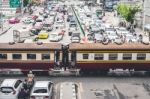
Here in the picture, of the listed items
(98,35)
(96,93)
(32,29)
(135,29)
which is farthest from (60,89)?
(135,29)

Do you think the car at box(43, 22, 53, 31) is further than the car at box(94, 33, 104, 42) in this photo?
Yes

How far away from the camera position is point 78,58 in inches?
1328

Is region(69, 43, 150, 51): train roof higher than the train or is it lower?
higher

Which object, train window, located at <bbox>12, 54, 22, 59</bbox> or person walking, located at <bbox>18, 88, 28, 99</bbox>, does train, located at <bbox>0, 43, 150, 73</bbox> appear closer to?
train window, located at <bbox>12, 54, 22, 59</bbox>

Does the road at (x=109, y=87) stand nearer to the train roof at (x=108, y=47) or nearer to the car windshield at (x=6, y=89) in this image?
the train roof at (x=108, y=47)

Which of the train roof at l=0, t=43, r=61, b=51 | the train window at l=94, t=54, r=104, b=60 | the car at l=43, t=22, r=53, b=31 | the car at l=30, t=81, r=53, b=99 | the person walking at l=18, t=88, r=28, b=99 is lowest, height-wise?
the person walking at l=18, t=88, r=28, b=99

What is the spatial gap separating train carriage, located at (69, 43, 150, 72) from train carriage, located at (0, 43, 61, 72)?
152 cm

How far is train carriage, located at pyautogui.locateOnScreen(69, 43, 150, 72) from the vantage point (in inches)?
1328

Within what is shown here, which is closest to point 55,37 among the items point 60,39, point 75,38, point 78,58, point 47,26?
point 60,39

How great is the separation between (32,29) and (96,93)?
34224mm

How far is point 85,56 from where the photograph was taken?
33.8 meters

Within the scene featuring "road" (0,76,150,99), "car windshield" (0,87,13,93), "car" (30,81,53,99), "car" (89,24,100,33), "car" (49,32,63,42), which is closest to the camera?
"car" (30,81,53,99)

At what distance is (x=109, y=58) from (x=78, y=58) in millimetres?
2455

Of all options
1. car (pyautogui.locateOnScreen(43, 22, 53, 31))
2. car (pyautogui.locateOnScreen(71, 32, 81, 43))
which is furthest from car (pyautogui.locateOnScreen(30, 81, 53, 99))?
car (pyautogui.locateOnScreen(43, 22, 53, 31))
